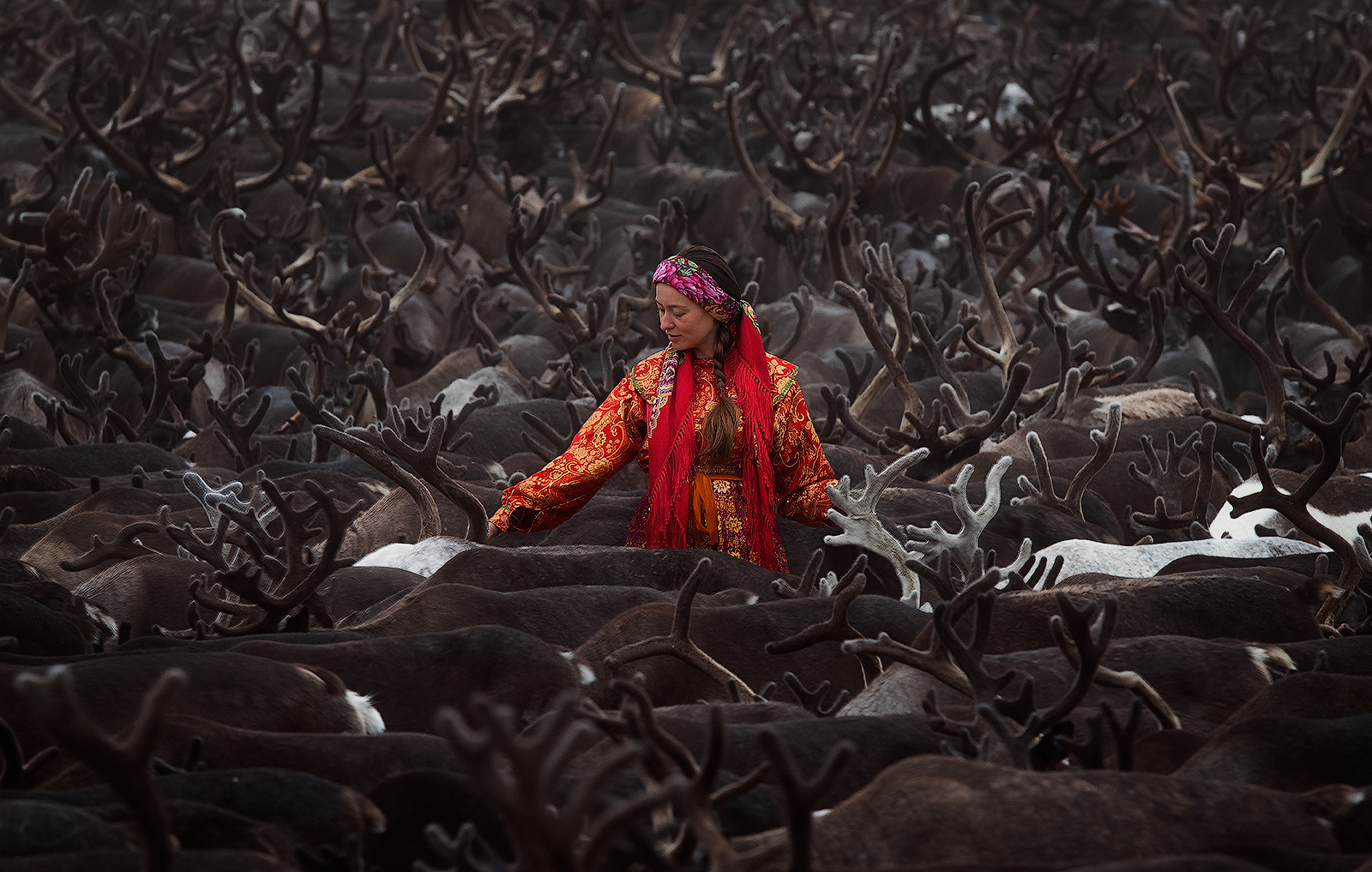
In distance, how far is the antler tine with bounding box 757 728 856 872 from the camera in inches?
84.0

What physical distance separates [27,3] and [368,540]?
1835cm

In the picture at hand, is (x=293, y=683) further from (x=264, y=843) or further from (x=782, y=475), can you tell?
(x=782, y=475)

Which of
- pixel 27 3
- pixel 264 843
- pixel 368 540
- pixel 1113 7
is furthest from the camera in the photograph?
pixel 1113 7

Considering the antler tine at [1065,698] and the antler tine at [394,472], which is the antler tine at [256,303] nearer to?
the antler tine at [394,472]

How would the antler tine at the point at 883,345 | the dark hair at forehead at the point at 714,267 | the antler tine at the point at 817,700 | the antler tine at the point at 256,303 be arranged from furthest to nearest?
1. the antler tine at the point at 256,303
2. the antler tine at the point at 883,345
3. the dark hair at forehead at the point at 714,267
4. the antler tine at the point at 817,700

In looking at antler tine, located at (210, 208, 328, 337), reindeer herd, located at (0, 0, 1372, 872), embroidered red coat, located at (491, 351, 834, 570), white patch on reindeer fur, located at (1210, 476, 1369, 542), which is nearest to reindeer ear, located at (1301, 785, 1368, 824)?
reindeer herd, located at (0, 0, 1372, 872)

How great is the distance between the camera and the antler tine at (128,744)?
1.94 meters

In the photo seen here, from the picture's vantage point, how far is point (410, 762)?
9.78 ft

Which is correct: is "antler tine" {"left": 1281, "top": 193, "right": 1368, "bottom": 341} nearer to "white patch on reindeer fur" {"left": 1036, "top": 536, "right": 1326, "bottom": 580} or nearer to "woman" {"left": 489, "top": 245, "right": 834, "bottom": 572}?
"white patch on reindeer fur" {"left": 1036, "top": 536, "right": 1326, "bottom": 580}

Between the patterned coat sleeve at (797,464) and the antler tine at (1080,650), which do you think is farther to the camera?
the patterned coat sleeve at (797,464)

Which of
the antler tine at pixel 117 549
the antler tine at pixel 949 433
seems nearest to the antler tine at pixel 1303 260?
the antler tine at pixel 949 433

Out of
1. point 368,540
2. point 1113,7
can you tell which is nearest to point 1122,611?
point 368,540

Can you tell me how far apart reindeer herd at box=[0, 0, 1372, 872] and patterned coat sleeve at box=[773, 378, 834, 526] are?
0.84 ft

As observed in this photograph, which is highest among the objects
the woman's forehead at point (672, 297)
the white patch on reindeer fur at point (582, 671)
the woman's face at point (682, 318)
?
the woman's forehead at point (672, 297)
